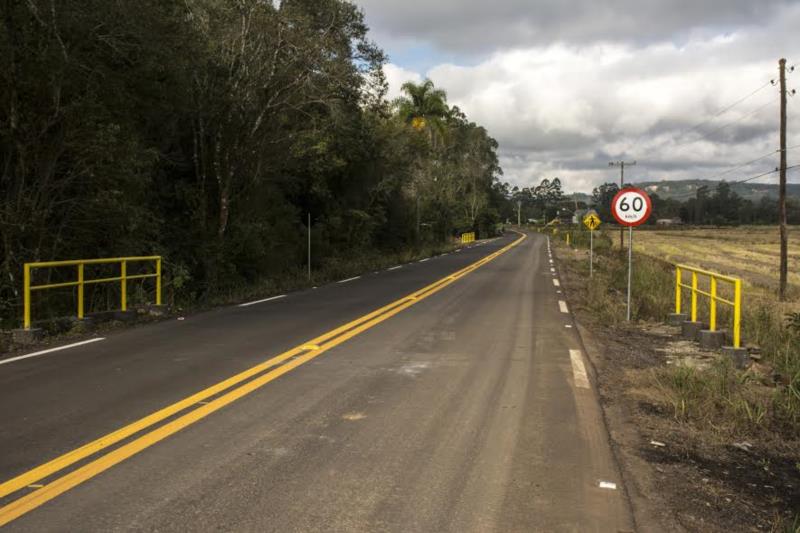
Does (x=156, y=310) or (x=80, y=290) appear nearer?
(x=80, y=290)

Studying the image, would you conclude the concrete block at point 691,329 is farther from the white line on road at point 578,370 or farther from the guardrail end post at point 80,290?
the guardrail end post at point 80,290

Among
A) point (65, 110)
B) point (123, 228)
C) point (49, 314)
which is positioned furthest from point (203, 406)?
point (123, 228)

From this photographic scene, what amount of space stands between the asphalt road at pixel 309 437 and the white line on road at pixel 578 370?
0.03 metres

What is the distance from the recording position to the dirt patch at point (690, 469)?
402cm

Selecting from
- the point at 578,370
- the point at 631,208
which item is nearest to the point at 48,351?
the point at 578,370

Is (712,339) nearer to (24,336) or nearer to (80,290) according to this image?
(80,290)

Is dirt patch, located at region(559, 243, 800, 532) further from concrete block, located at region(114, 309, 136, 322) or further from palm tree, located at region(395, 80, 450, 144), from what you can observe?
palm tree, located at region(395, 80, 450, 144)

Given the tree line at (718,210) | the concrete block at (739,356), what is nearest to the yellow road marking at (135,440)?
the concrete block at (739,356)

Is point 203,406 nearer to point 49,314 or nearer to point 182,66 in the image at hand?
point 49,314

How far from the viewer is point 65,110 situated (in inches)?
439

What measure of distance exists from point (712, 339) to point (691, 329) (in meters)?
0.99

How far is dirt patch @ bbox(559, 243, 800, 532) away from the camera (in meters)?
4.02

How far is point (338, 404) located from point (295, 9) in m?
15.1

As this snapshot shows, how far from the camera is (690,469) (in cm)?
486
